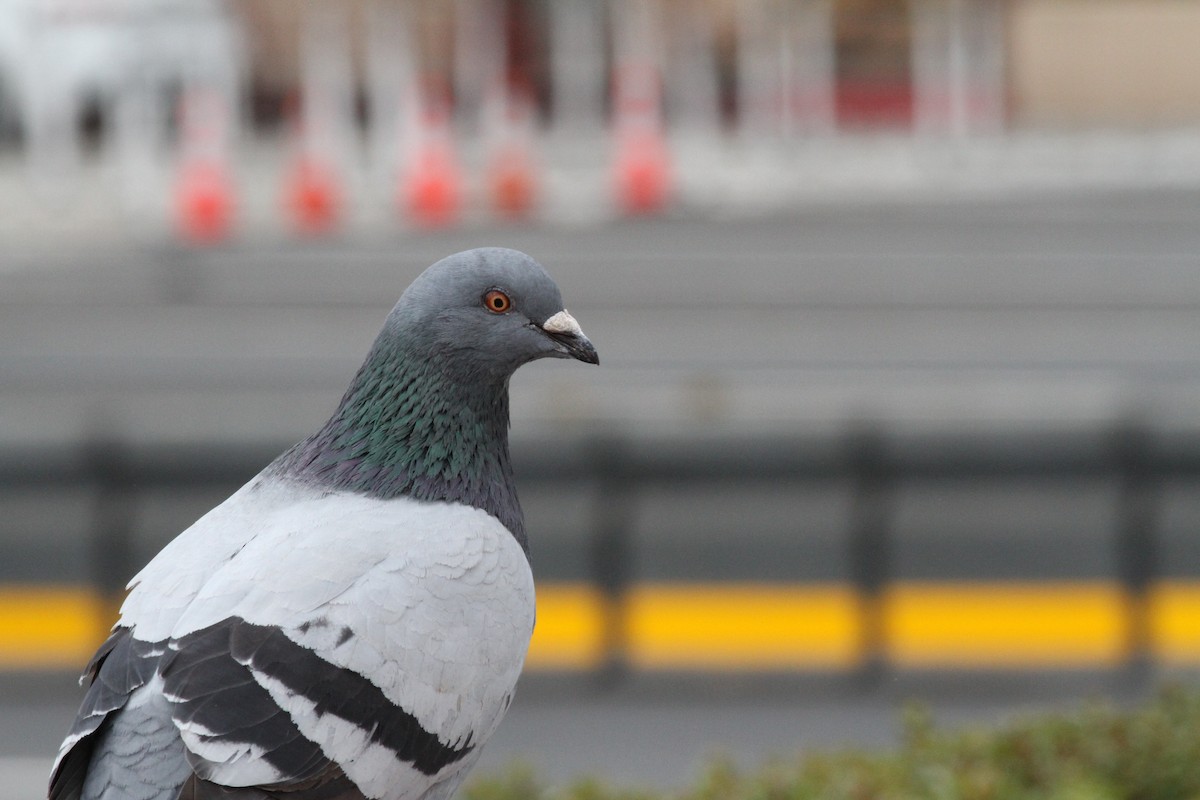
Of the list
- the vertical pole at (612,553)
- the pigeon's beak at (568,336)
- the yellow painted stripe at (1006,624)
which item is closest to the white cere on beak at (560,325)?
the pigeon's beak at (568,336)

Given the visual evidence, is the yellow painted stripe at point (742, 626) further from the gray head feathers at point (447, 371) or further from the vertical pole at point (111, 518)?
the gray head feathers at point (447, 371)

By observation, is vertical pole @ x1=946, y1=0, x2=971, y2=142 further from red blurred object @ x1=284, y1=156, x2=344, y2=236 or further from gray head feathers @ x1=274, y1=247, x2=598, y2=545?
gray head feathers @ x1=274, y1=247, x2=598, y2=545

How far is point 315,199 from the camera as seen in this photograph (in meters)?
18.8

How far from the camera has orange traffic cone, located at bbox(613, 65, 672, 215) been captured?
741 inches

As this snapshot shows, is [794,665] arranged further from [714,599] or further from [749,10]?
[749,10]

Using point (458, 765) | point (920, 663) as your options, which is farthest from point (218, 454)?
point (458, 765)

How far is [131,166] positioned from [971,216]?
1076cm

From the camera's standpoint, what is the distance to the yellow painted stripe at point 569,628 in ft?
19.1

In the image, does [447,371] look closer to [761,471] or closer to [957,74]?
[761,471]

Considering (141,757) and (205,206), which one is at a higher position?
(205,206)

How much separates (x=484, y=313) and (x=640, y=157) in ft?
55.5

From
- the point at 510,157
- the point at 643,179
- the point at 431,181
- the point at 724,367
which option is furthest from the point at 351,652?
the point at 510,157

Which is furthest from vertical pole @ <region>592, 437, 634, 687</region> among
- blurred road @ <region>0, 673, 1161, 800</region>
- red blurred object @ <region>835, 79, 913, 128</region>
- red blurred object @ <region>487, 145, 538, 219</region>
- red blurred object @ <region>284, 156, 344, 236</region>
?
red blurred object @ <region>835, 79, 913, 128</region>

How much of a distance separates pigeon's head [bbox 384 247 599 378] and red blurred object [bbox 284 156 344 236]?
52.5 ft
